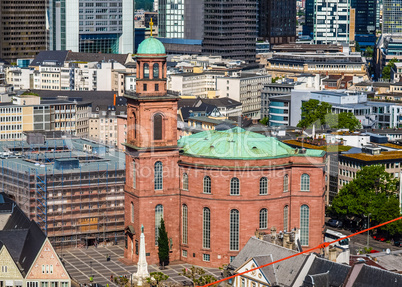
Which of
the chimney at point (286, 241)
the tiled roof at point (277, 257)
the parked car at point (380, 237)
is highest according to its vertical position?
the chimney at point (286, 241)

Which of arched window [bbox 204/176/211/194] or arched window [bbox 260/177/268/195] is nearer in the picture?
arched window [bbox 204/176/211/194]

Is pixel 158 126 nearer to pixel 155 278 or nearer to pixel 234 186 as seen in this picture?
pixel 234 186

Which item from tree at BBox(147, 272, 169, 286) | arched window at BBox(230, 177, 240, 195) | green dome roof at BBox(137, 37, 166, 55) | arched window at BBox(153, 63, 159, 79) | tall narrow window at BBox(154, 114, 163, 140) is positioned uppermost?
green dome roof at BBox(137, 37, 166, 55)

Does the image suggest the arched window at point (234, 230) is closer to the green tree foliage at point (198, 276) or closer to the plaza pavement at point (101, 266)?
the plaza pavement at point (101, 266)

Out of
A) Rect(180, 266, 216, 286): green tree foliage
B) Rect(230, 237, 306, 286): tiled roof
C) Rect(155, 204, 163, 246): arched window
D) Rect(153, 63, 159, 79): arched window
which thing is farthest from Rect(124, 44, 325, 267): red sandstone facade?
Rect(230, 237, 306, 286): tiled roof

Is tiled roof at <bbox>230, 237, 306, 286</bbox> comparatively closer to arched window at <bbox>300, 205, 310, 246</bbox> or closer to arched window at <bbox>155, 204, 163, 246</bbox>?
arched window at <bbox>300, 205, 310, 246</bbox>

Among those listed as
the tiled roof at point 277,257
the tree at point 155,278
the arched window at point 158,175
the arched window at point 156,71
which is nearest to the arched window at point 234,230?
the arched window at point 158,175

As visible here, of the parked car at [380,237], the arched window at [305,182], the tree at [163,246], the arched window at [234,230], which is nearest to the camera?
the arched window at [234,230]
